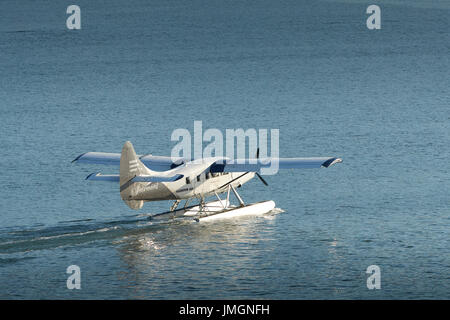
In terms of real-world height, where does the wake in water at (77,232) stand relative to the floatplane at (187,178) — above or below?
below

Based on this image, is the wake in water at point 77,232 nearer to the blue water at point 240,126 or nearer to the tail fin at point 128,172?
the blue water at point 240,126

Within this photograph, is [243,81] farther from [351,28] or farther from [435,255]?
[435,255]

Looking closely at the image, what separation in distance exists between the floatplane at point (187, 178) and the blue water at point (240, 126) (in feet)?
5.14

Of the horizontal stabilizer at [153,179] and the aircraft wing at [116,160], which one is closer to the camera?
the horizontal stabilizer at [153,179]

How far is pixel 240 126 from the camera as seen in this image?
102 meters

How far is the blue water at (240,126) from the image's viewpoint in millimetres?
45094

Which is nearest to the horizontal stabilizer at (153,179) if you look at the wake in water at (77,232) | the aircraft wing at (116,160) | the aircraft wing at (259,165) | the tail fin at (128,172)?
the tail fin at (128,172)

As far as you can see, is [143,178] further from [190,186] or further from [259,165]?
[259,165]

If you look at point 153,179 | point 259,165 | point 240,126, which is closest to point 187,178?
point 153,179

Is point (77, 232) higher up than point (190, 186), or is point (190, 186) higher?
point (190, 186)

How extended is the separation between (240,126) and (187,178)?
50.6m

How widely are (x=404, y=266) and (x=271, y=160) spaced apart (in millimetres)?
10842

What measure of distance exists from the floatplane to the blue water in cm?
157

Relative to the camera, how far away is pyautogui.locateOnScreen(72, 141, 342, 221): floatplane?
47.9 metres
